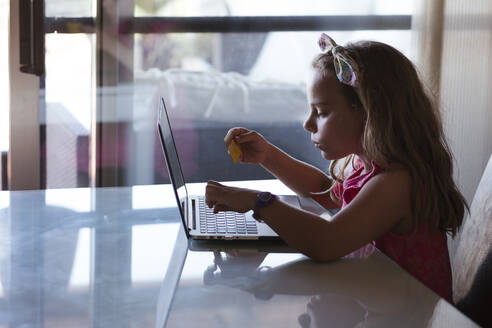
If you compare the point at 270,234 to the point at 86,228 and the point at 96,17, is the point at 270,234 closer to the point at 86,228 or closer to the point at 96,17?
the point at 86,228

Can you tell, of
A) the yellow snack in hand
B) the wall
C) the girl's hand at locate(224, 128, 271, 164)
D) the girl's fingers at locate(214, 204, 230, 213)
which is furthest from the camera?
the wall

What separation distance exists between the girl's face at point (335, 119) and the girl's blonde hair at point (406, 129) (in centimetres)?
2

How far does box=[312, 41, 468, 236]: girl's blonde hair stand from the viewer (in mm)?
1174

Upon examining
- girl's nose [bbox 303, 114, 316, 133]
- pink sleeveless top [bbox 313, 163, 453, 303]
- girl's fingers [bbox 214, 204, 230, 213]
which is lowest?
pink sleeveless top [bbox 313, 163, 453, 303]

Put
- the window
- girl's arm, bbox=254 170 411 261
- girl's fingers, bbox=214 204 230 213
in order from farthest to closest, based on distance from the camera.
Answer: the window < girl's fingers, bbox=214 204 230 213 < girl's arm, bbox=254 170 411 261

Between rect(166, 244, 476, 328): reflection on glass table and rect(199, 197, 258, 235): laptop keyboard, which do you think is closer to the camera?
rect(166, 244, 476, 328): reflection on glass table

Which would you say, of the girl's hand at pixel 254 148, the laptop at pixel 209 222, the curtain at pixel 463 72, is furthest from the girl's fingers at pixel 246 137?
the curtain at pixel 463 72

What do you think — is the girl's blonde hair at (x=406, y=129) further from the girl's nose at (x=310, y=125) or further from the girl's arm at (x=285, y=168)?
the girl's arm at (x=285, y=168)

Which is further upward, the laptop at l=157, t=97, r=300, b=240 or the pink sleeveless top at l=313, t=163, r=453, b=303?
the laptop at l=157, t=97, r=300, b=240

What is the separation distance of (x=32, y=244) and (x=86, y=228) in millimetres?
132

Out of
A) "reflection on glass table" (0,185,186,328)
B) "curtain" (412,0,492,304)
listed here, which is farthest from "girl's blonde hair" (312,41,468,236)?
"curtain" (412,0,492,304)

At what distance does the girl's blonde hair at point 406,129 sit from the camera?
3.85 ft

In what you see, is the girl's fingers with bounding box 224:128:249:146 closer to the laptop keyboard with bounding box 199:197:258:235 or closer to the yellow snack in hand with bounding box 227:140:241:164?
the yellow snack in hand with bounding box 227:140:241:164

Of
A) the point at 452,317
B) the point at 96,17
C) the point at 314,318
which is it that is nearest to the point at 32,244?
the point at 314,318
